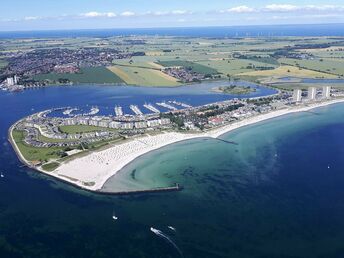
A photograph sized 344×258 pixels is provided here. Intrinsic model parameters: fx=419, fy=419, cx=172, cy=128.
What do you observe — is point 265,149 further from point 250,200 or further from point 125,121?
point 125,121

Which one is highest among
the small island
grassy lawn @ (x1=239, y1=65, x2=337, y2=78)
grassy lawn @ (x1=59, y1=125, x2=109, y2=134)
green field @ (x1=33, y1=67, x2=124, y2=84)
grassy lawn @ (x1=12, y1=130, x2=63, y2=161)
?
grassy lawn @ (x1=239, y1=65, x2=337, y2=78)

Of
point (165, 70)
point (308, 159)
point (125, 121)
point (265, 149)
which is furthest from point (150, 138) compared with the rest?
point (165, 70)

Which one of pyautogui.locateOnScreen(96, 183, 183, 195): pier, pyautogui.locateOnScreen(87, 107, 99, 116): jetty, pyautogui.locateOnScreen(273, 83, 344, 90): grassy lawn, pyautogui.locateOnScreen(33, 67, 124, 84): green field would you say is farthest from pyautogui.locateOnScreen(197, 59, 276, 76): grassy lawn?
pyautogui.locateOnScreen(96, 183, 183, 195): pier

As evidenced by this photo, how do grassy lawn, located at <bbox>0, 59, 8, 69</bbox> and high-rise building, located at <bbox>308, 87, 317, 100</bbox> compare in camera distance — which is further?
grassy lawn, located at <bbox>0, 59, 8, 69</bbox>

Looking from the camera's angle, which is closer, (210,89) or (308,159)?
(308,159)

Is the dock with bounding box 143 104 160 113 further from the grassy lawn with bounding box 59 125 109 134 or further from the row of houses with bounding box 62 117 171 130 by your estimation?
the grassy lawn with bounding box 59 125 109 134

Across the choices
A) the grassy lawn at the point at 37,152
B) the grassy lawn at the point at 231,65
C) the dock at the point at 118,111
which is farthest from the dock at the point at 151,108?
the grassy lawn at the point at 231,65
